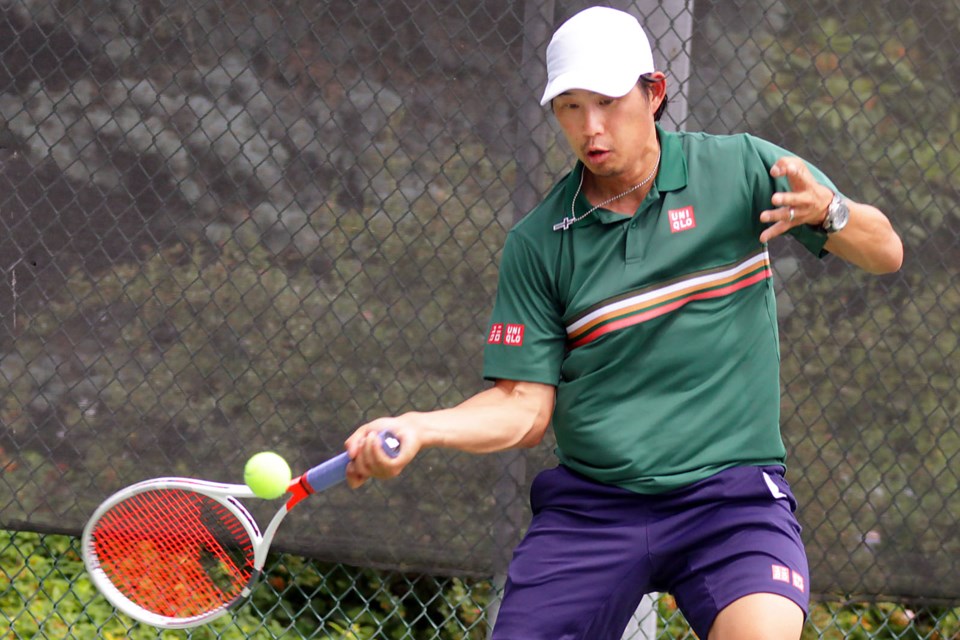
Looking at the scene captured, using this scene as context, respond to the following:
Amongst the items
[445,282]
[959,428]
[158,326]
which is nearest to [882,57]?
[959,428]

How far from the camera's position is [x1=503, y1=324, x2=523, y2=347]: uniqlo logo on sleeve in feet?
10.1

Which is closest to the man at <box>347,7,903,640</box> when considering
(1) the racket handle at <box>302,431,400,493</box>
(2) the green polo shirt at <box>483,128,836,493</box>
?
(2) the green polo shirt at <box>483,128,836,493</box>

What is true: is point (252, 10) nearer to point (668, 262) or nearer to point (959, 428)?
point (668, 262)

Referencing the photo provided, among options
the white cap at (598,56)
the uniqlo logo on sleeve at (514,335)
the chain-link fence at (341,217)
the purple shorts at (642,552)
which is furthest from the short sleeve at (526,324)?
the chain-link fence at (341,217)

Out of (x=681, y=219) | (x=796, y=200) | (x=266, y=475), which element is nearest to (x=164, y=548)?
(x=266, y=475)

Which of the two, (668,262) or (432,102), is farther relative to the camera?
(432,102)

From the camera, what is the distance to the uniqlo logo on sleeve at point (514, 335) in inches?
121

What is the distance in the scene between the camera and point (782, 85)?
402 centimetres

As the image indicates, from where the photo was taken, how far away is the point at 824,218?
2830 mm

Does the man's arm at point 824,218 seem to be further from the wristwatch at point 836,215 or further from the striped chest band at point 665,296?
the striped chest band at point 665,296

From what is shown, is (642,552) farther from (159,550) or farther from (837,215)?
(159,550)

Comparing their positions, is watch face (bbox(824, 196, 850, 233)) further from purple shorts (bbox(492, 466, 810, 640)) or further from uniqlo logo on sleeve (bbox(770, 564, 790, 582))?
uniqlo logo on sleeve (bbox(770, 564, 790, 582))

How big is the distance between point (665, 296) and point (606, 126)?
0.38m

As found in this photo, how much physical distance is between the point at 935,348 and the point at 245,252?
2.06m
